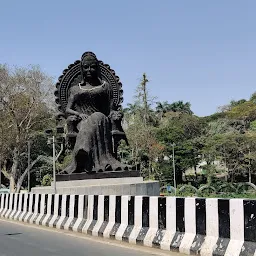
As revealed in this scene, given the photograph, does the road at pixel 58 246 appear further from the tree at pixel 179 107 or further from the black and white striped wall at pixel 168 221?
the tree at pixel 179 107

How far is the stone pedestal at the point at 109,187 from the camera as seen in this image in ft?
45.3

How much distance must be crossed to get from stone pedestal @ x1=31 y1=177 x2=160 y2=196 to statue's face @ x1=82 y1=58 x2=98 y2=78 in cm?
411

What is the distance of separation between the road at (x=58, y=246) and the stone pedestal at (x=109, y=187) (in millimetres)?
3330

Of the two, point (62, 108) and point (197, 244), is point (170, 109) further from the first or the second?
point (197, 244)

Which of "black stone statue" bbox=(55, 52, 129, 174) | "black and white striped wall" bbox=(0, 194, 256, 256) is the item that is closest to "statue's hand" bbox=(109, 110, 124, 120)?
"black stone statue" bbox=(55, 52, 129, 174)

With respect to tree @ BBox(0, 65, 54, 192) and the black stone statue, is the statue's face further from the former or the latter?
tree @ BBox(0, 65, 54, 192)

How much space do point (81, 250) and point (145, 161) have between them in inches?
1842

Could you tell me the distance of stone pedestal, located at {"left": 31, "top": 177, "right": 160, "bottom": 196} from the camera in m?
13.8

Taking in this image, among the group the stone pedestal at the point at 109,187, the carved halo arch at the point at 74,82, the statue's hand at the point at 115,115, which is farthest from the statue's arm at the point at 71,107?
the stone pedestal at the point at 109,187

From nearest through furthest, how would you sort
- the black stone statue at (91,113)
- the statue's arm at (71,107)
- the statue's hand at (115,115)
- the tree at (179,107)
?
the black stone statue at (91,113) < the statue's arm at (71,107) < the statue's hand at (115,115) < the tree at (179,107)

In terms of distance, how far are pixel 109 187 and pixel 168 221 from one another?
20.3 ft

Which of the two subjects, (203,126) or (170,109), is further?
(170,109)

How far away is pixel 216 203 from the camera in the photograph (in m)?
6.84

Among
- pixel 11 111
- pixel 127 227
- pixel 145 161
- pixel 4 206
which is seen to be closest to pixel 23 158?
pixel 11 111
